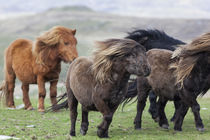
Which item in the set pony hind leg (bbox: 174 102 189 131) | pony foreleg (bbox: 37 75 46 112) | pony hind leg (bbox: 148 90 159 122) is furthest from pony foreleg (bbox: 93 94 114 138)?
pony foreleg (bbox: 37 75 46 112)

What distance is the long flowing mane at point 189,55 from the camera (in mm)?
7992

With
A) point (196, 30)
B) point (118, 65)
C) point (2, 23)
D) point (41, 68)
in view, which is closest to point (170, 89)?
point (118, 65)

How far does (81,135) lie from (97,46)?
1720mm

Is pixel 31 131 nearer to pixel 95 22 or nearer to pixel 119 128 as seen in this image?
pixel 119 128

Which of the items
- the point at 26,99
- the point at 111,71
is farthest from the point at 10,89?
the point at 111,71

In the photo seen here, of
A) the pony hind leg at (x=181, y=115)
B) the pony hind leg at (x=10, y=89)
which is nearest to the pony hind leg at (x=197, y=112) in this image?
the pony hind leg at (x=181, y=115)

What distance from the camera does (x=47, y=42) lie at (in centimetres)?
1170

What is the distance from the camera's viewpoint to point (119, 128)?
9047mm

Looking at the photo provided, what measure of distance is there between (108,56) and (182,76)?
165cm

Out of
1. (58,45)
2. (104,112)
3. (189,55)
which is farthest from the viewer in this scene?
(58,45)

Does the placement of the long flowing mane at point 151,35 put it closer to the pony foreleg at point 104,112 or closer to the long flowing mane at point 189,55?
the long flowing mane at point 189,55

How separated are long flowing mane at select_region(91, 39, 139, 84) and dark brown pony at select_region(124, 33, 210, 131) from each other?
4.56ft

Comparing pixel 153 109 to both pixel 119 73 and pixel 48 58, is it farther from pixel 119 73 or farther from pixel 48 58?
pixel 119 73

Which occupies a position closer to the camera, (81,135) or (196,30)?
(81,135)
